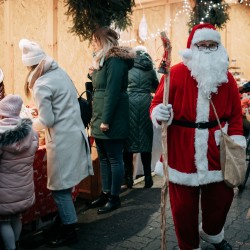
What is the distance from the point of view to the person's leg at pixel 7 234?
3.36 m

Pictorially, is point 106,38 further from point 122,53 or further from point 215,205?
point 215,205

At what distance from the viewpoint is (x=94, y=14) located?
513 centimetres

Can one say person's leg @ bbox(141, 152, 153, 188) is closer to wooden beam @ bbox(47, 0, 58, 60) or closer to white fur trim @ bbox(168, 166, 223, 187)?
wooden beam @ bbox(47, 0, 58, 60)

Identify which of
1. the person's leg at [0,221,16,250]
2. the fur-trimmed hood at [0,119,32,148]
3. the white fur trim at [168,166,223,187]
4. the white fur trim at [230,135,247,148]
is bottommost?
the person's leg at [0,221,16,250]

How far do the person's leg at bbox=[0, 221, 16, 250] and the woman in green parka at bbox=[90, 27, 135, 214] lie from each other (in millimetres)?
1496

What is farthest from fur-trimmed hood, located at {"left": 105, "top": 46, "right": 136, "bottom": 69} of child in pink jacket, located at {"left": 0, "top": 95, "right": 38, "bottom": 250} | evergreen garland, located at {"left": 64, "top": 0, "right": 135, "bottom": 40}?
child in pink jacket, located at {"left": 0, "top": 95, "right": 38, "bottom": 250}

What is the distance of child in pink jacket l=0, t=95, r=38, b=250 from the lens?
3227 mm

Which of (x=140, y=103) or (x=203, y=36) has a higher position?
(x=203, y=36)

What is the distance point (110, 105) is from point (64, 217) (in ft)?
4.39

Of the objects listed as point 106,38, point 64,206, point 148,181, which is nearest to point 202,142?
point 64,206

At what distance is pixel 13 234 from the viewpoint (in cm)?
340

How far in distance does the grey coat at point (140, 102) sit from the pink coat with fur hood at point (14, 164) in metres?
2.49

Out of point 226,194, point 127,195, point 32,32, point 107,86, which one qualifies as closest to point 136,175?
point 127,195

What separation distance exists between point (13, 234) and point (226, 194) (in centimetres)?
182
